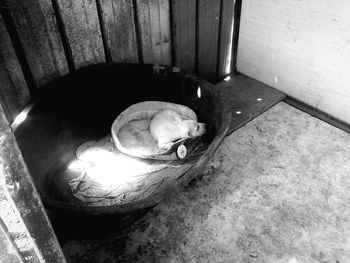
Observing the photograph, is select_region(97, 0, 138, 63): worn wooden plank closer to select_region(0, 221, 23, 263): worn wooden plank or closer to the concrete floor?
the concrete floor

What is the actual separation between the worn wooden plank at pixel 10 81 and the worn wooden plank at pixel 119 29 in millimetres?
674

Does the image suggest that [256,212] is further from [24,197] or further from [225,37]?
[225,37]

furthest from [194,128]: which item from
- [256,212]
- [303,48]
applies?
[303,48]

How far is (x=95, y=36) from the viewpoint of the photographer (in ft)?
7.42

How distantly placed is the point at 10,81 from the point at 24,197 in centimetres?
137

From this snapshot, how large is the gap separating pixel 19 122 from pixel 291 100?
7.95 feet

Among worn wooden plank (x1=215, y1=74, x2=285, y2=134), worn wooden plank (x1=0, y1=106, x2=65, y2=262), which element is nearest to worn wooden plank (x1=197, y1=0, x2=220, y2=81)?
worn wooden plank (x1=215, y1=74, x2=285, y2=134)

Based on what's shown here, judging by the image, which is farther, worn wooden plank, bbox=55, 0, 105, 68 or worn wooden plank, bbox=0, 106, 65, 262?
worn wooden plank, bbox=55, 0, 105, 68

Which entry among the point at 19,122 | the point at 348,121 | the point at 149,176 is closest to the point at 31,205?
the point at 19,122

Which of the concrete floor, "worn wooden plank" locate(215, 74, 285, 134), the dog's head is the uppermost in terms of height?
the dog's head

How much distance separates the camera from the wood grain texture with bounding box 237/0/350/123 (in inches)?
99.3

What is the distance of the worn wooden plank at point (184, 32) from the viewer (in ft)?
8.63

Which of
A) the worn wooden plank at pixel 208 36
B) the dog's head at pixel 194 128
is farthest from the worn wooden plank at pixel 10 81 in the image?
the worn wooden plank at pixel 208 36

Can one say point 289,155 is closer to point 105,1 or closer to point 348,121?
point 348,121
